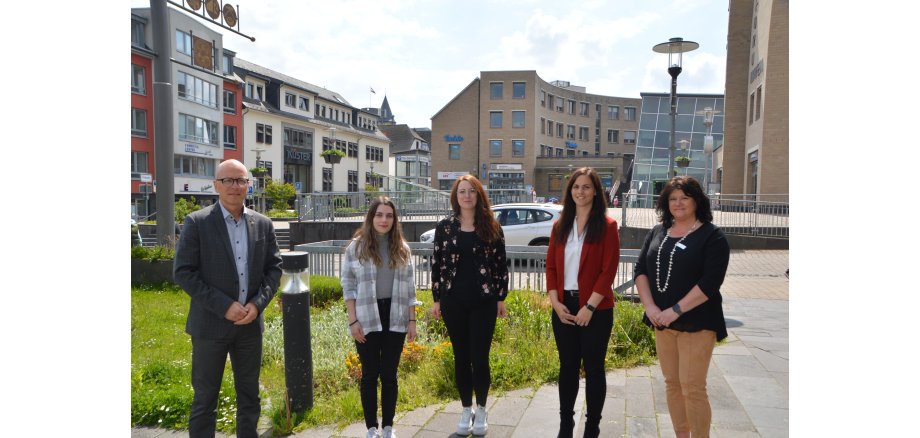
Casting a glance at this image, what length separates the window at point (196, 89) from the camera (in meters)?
44.0

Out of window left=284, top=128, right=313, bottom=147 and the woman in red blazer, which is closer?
the woman in red blazer

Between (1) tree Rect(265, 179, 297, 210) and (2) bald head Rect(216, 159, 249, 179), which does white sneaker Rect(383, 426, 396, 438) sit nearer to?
(2) bald head Rect(216, 159, 249, 179)

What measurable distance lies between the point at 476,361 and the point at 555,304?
0.75 m

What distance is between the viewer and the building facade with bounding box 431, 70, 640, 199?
64.2m

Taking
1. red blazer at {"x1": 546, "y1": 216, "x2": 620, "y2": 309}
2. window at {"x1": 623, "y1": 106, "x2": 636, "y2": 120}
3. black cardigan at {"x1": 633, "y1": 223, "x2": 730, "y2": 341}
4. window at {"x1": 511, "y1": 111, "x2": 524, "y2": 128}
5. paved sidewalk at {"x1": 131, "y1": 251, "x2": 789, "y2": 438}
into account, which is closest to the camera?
black cardigan at {"x1": 633, "y1": 223, "x2": 730, "y2": 341}

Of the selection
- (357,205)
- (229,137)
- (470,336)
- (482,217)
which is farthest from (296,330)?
(229,137)

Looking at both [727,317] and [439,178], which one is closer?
[727,317]

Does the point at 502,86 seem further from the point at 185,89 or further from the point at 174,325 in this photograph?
the point at 174,325

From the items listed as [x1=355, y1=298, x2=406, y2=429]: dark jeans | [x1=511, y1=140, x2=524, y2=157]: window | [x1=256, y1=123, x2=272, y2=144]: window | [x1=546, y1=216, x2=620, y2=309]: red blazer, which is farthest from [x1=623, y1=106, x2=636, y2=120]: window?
[x1=355, y1=298, x2=406, y2=429]: dark jeans

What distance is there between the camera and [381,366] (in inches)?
165

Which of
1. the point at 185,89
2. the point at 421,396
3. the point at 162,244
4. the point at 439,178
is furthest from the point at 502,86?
the point at 421,396

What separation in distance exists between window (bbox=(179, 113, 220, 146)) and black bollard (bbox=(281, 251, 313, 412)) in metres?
44.1

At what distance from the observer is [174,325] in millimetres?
7844

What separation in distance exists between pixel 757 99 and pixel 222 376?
1338 inches
